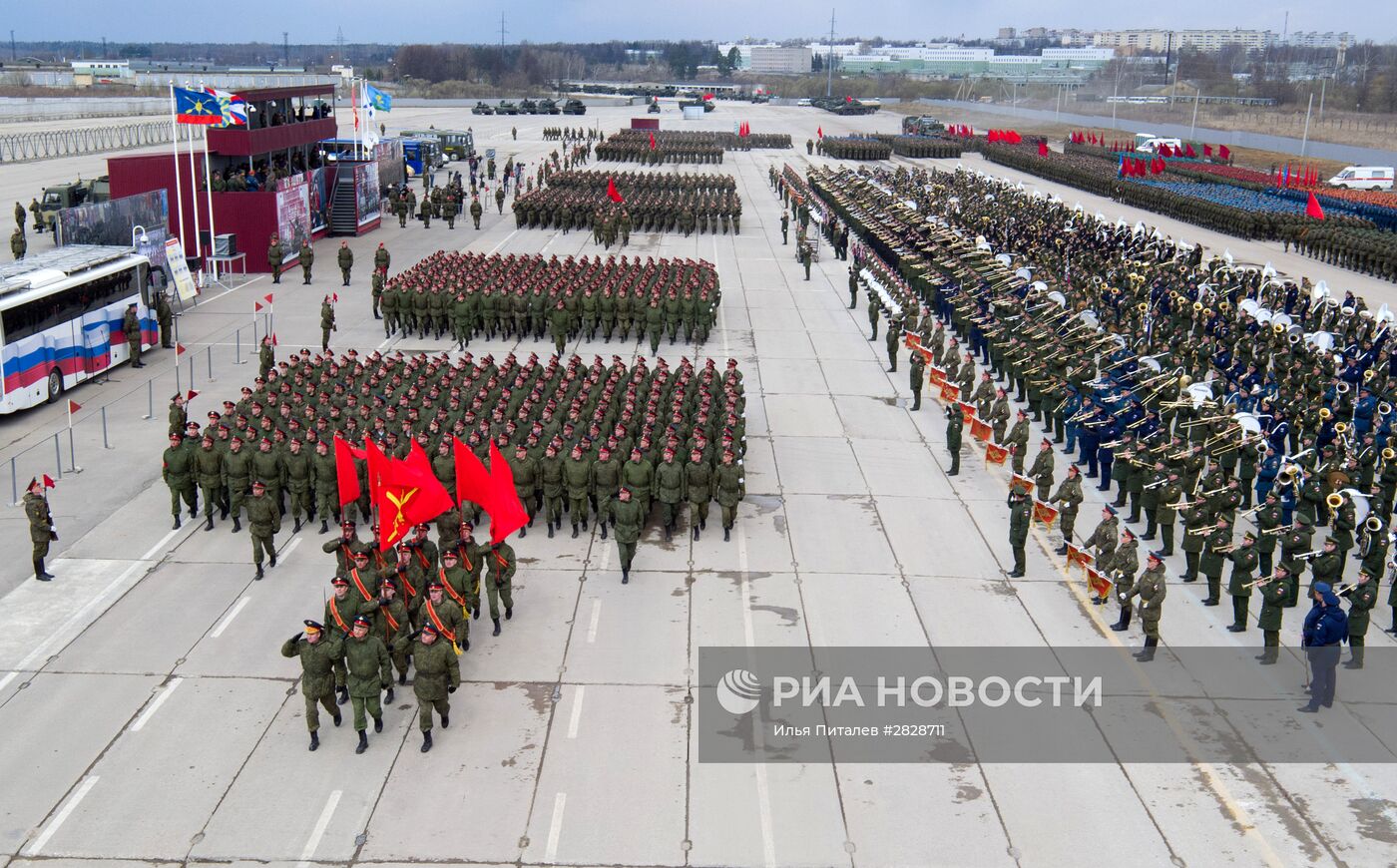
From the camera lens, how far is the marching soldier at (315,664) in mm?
10484

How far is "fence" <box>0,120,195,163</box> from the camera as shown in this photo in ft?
204

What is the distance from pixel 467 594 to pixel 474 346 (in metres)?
14.0

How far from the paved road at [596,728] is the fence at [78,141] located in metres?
52.1

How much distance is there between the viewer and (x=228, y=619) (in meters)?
13.2

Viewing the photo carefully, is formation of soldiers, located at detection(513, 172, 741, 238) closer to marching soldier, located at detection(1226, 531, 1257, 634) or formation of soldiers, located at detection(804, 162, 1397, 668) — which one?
formation of soldiers, located at detection(804, 162, 1397, 668)

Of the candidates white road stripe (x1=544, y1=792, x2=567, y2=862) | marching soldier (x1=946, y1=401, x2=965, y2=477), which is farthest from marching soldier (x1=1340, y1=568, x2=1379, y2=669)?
white road stripe (x1=544, y1=792, x2=567, y2=862)

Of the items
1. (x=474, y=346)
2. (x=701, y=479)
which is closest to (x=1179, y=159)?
(x=474, y=346)

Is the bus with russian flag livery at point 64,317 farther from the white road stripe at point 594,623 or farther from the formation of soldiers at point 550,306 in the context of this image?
the white road stripe at point 594,623

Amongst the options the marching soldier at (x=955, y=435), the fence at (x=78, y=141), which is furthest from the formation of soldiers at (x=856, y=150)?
the marching soldier at (x=955, y=435)

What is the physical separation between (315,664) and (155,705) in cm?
208

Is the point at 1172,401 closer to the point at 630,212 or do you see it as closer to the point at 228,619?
the point at 228,619

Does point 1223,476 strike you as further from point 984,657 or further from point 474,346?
point 474,346

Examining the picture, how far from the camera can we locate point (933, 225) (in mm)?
37062

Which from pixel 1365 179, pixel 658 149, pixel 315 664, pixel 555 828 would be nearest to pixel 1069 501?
pixel 555 828
